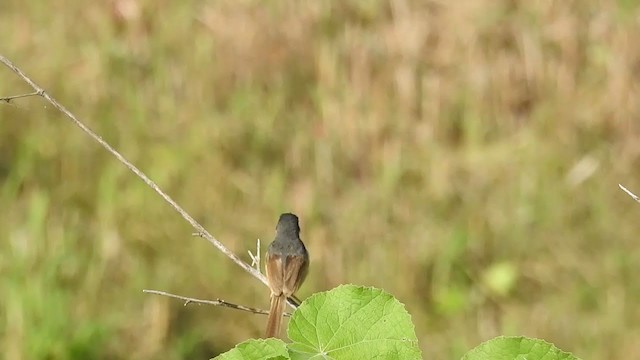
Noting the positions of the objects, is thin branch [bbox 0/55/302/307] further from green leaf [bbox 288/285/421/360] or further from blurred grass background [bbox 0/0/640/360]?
blurred grass background [bbox 0/0/640/360]

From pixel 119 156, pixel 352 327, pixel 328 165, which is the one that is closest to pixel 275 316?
pixel 119 156

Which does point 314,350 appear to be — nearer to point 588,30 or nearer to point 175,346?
point 175,346

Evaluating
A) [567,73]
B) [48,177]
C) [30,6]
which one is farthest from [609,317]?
[30,6]

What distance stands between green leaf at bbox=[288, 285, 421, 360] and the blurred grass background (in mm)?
2911

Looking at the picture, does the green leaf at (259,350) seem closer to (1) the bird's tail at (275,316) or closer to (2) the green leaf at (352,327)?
(2) the green leaf at (352,327)

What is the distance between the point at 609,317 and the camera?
436cm

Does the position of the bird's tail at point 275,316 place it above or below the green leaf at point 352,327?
below

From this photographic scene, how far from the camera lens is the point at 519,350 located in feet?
3.20

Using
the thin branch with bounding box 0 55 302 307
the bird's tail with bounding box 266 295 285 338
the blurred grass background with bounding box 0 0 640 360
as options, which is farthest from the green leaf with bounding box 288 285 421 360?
the blurred grass background with bounding box 0 0 640 360

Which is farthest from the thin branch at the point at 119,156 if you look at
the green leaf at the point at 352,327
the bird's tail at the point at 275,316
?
the green leaf at the point at 352,327

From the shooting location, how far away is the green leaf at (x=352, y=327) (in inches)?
39.5

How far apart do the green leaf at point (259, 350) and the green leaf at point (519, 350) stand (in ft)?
0.65

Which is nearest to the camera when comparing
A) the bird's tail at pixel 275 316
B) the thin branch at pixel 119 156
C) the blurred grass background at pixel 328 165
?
the thin branch at pixel 119 156

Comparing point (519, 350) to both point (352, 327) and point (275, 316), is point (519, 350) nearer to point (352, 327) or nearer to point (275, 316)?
point (352, 327)
